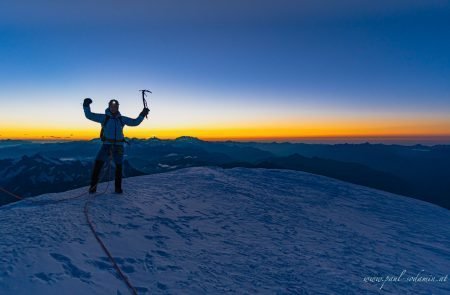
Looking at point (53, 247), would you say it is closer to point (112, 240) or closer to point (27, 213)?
point (112, 240)

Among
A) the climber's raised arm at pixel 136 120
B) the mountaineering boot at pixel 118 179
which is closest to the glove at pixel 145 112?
the climber's raised arm at pixel 136 120

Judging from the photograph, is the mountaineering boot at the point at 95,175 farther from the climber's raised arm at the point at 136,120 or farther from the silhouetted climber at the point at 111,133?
the climber's raised arm at the point at 136,120

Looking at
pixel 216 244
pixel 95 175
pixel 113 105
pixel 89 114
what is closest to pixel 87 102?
pixel 89 114

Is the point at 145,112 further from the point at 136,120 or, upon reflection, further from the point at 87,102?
the point at 87,102

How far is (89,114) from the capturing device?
38.1ft

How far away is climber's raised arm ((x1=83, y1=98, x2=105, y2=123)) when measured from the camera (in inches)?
457

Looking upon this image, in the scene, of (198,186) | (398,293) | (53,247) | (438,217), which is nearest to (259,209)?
(198,186)

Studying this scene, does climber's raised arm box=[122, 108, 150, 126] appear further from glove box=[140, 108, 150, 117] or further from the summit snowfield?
the summit snowfield

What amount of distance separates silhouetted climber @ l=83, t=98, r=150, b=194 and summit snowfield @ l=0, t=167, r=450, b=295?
113 centimetres

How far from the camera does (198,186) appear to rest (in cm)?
1471

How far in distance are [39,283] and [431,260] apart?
10101 mm

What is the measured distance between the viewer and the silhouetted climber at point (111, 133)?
1176cm

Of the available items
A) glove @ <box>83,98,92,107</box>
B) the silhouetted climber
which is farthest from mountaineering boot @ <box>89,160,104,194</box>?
glove @ <box>83,98,92,107</box>

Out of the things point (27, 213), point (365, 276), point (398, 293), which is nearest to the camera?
point (398, 293)
